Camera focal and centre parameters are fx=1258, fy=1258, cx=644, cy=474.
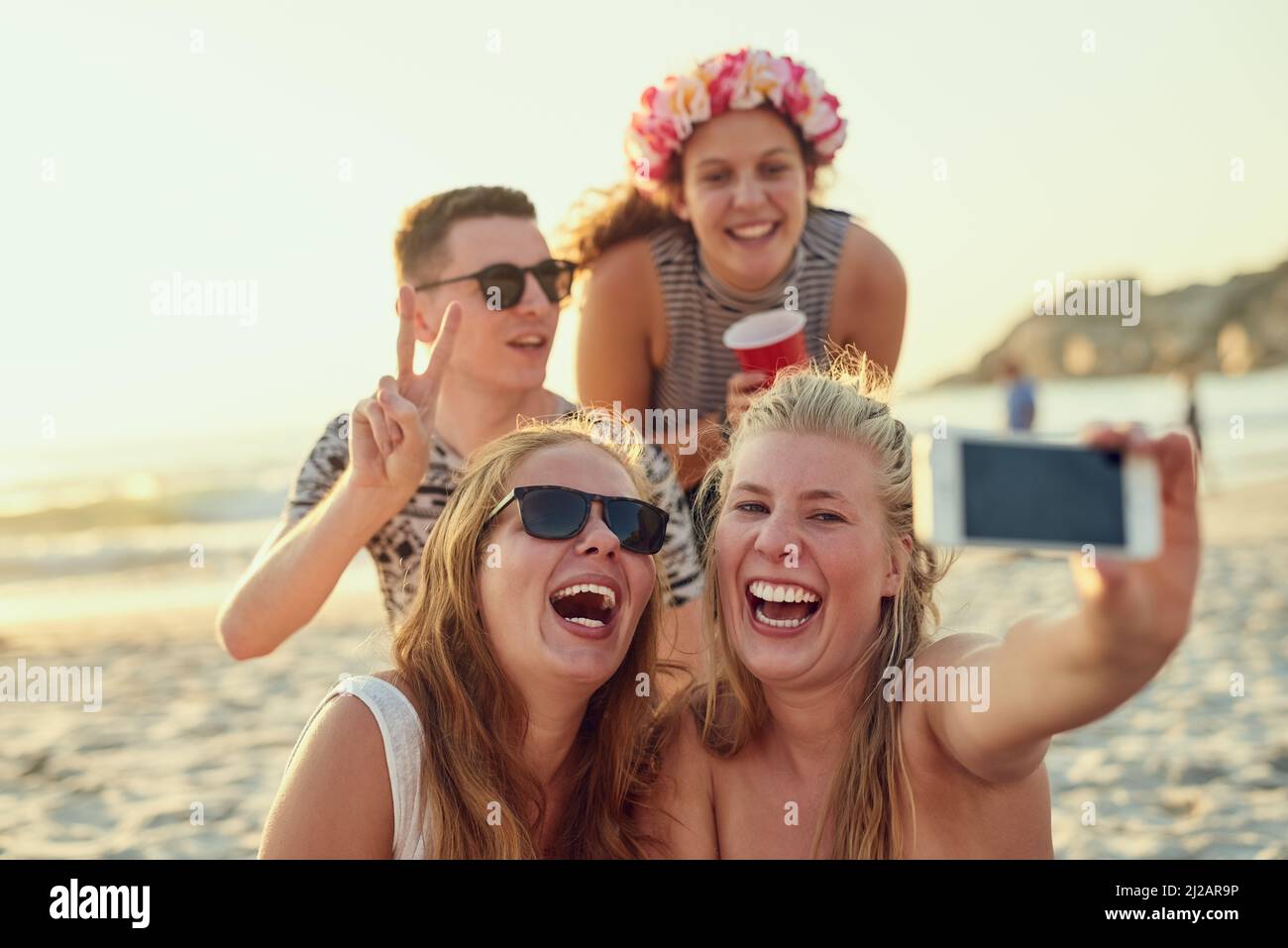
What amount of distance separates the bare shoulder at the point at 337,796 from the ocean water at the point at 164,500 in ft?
29.7

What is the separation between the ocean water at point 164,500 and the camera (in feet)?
51.6

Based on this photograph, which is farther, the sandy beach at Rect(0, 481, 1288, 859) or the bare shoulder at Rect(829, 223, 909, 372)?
the sandy beach at Rect(0, 481, 1288, 859)

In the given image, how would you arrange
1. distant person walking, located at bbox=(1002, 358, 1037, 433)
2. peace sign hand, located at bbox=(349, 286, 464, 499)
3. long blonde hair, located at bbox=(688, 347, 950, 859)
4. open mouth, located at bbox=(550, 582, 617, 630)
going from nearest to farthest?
long blonde hair, located at bbox=(688, 347, 950, 859)
open mouth, located at bbox=(550, 582, 617, 630)
peace sign hand, located at bbox=(349, 286, 464, 499)
distant person walking, located at bbox=(1002, 358, 1037, 433)

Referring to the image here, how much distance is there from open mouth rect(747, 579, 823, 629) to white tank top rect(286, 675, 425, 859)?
90 centimetres

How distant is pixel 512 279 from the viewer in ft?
14.8

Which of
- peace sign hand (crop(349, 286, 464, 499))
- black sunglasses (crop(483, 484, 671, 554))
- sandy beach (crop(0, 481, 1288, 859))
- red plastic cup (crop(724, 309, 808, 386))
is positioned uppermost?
red plastic cup (crop(724, 309, 808, 386))

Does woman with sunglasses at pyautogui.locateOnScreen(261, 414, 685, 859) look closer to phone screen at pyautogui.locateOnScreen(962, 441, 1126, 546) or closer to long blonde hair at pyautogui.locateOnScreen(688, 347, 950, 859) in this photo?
long blonde hair at pyautogui.locateOnScreen(688, 347, 950, 859)

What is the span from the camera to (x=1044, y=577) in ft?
40.4

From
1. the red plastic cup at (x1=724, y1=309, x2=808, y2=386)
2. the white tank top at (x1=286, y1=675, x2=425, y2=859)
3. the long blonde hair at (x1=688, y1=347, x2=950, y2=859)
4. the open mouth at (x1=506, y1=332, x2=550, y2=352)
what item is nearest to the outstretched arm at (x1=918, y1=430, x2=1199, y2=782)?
the long blonde hair at (x1=688, y1=347, x2=950, y2=859)

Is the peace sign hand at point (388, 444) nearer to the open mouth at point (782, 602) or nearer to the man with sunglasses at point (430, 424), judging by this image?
the man with sunglasses at point (430, 424)

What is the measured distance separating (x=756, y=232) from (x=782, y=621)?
2035 millimetres

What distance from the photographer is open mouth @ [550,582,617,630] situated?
3.22 meters

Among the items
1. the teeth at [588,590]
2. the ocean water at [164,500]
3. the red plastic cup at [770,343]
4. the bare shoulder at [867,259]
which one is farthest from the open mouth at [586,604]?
the ocean water at [164,500]

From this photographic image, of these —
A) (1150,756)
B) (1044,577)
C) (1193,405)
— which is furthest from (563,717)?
(1193,405)
